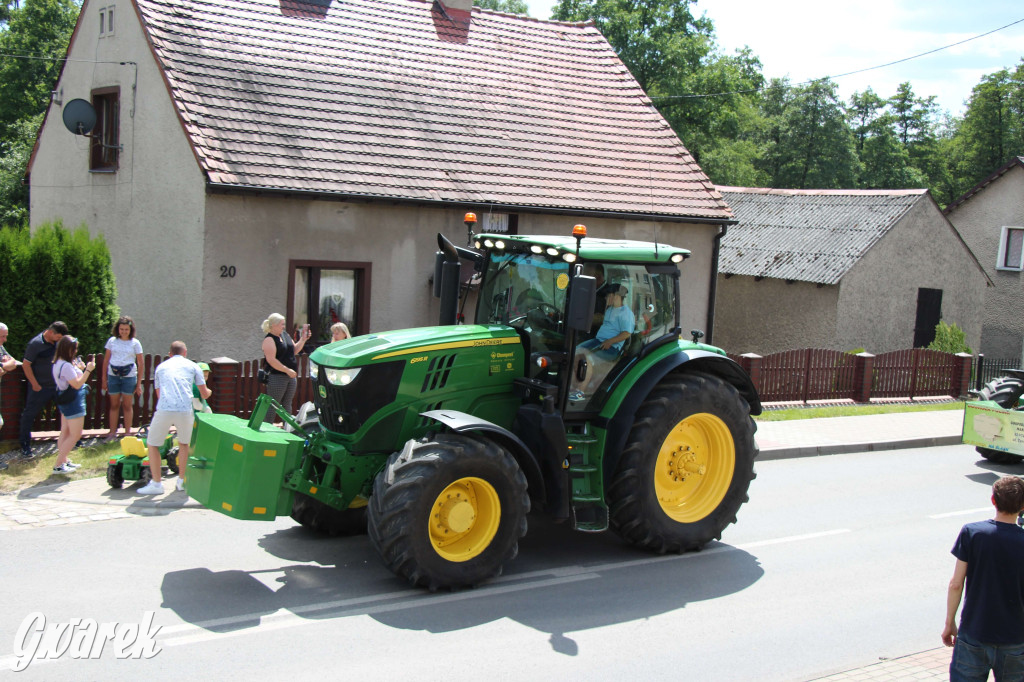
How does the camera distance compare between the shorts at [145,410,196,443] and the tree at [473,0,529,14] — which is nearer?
the shorts at [145,410,196,443]

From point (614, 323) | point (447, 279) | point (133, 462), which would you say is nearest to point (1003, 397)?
point (614, 323)

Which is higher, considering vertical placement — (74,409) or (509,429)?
(509,429)

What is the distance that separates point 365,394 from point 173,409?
9.78ft

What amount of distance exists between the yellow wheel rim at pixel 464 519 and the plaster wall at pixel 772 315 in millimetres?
18007

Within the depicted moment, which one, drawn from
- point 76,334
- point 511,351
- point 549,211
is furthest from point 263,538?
point 549,211

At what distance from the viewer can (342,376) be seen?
22.9ft

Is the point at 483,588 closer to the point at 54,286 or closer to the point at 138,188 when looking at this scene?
the point at 54,286

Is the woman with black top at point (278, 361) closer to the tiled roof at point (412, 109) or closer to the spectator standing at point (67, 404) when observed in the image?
the spectator standing at point (67, 404)

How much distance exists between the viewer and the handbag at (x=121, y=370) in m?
10.6

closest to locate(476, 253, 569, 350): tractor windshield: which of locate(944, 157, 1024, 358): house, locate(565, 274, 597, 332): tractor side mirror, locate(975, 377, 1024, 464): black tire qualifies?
locate(565, 274, 597, 332): tractor side mirror

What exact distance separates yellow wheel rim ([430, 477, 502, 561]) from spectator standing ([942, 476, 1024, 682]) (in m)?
3.13

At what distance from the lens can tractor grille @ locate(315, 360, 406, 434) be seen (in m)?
6.94

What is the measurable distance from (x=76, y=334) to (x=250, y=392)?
8.93 feet

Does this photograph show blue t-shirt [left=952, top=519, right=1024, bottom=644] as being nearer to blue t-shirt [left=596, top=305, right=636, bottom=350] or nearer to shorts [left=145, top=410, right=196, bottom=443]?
blue t-shirt [left=596, top=305, right=636, bottom=350]
